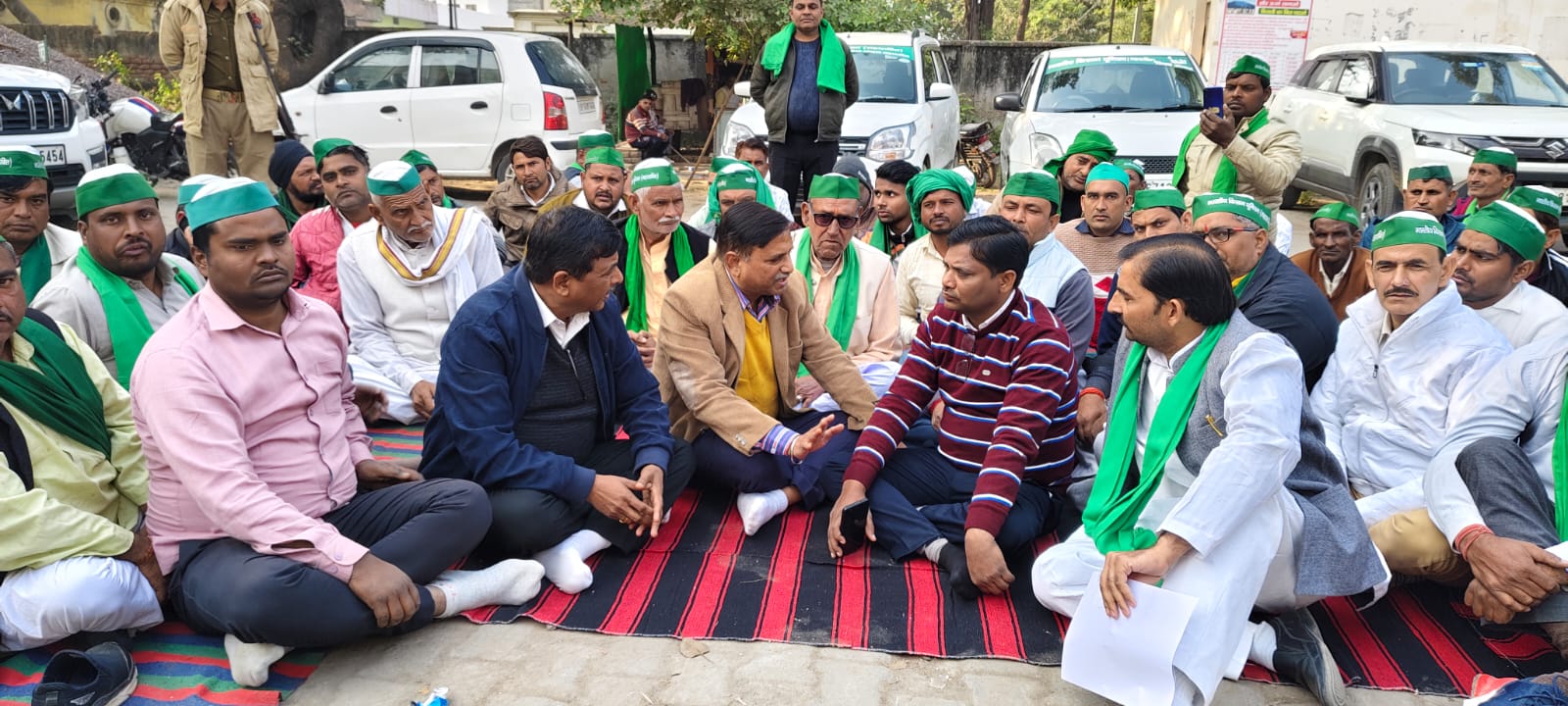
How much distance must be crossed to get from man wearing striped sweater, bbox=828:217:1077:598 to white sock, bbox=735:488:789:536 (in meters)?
0.30

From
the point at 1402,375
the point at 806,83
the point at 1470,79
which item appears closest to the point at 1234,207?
the point at 1402,375

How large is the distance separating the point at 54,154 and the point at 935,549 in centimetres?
772

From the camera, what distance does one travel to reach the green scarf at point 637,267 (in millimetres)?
4840

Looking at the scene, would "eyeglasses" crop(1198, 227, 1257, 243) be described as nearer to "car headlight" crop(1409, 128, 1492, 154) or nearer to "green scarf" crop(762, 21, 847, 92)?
"green scarf" crop(762, 21, 847, 92)

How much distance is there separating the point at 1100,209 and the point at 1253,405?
244 centimetres

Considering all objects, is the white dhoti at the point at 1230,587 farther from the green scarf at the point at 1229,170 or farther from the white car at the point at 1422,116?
the white car at the point at 1422,116

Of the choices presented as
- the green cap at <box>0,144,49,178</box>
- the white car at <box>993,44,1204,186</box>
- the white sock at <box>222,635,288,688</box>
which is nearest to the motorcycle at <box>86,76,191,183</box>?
the green cap at <box>0,144,49,178</box>

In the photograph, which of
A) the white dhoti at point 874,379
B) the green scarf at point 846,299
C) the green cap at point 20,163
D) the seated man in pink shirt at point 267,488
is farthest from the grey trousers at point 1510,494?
the green cap at point 20,163

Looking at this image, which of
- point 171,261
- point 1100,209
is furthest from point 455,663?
point 1100,209

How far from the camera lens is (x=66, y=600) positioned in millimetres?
2627

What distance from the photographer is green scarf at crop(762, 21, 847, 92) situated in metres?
6.53

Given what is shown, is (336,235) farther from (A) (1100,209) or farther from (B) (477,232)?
(A) (1100,209)

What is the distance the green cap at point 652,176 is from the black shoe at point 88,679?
2793 mm

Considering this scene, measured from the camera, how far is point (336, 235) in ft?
16.3
